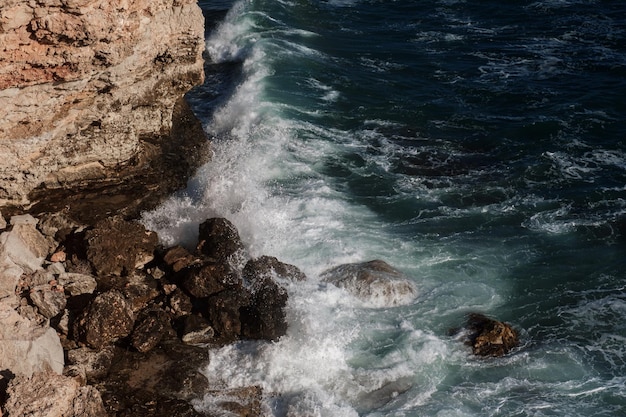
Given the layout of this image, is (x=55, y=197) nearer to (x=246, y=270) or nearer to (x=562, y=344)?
(x=246, y=270)

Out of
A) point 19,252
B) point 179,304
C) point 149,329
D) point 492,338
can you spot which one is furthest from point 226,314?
point 492,338

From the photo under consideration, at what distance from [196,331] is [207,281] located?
1257 mm

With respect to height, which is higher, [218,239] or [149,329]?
[218,239]

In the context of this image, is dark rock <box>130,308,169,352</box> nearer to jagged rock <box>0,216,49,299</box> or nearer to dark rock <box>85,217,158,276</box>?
dark rock <box>85,217,158,276</box>

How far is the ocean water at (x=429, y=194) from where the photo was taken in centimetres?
1480

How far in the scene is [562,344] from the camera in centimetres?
1581

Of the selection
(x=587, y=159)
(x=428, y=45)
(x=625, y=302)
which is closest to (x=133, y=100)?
(x=625, y=302)

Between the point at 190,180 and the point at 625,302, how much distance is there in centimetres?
1176

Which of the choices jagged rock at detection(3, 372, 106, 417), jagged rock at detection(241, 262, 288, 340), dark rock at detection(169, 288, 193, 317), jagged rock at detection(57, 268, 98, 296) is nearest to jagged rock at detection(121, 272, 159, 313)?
dark rock at detection(169, 288, 193, 317)

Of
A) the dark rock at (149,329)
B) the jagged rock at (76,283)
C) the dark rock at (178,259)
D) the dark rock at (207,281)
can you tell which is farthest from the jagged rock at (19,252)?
the dark rock at (207,281)

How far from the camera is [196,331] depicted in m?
15.2

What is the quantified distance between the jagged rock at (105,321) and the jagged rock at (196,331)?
3.69 ft

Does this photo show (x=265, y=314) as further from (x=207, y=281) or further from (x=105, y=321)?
(x=105, y=321)

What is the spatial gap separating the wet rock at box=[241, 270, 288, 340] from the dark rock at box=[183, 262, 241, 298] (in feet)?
2.34
